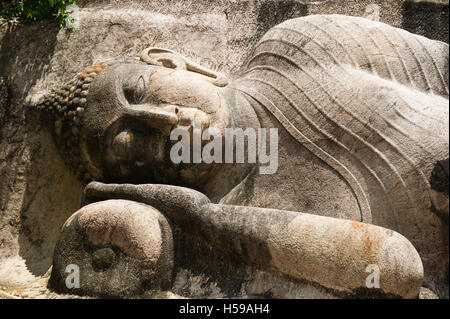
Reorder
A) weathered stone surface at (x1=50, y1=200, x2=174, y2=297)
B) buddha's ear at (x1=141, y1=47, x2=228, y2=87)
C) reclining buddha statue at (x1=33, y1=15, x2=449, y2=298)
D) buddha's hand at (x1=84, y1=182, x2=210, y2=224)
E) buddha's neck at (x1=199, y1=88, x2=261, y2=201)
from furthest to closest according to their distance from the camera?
1. buddha's ear at (x1=141, y1=47, x2=228, y2=87)
2. buddha's neck at (x1=199, y1=88, x2=261, y2=201)
3. buddha's hand at (x1=84, y1=182, x2=210, y2=224)
4. weathered stone surface at (x1=50, y1=200, x2=174, y2=297)
5. reclining buddha statue at (x1=33, y1=15, x2=449, y2=298)

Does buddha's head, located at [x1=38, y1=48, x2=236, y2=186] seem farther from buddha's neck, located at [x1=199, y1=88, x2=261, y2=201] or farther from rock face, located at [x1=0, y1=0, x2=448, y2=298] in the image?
rock face, located at [x1=0, y1=0, x2=448, y2=298]

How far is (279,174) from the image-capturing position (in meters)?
2.68

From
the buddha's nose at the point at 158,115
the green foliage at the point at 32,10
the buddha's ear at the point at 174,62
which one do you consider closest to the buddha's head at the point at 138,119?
the buddha's nose at the point at 158,115

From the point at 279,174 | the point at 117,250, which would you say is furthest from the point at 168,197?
the point at 279,174

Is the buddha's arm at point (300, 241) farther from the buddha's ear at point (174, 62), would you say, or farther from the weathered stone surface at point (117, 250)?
the buddha's ear at point (174, 62)

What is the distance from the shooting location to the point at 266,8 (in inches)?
141

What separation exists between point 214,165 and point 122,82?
1.95 feet

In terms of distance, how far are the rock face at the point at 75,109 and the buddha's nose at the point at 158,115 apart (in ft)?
1.31

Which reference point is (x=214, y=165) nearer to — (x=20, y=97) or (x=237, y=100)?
(x=237, y=100)

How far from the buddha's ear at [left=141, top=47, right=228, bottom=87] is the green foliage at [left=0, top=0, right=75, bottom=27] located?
0.75 metres

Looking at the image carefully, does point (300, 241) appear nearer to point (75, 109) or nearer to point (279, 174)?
point (279, 174)

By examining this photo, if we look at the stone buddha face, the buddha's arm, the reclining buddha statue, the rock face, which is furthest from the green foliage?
the buddha's arm

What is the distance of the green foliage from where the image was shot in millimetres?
3457
